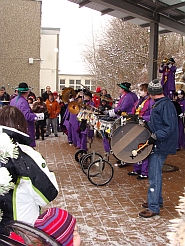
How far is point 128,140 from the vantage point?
520cm

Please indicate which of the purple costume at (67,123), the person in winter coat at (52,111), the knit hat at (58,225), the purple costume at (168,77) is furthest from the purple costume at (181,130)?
the knit hat at (58,225)

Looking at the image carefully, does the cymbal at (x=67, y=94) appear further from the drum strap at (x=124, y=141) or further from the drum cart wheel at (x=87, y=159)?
the drum strap at (x=124, y=141)

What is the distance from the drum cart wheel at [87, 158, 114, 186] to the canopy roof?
3.73m

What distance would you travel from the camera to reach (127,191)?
6.07 metres

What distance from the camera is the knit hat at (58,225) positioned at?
189cm

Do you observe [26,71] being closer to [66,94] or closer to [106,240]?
[66,94]

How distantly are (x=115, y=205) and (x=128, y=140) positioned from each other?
1.08 meters

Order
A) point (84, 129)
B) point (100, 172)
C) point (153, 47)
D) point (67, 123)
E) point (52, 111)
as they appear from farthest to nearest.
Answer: point (52, 111) → point (67, 123) → point (153, 47) → point (84, 129) → point (100, 172)

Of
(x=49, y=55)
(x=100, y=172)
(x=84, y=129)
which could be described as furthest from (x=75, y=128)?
(x=49, y=55)

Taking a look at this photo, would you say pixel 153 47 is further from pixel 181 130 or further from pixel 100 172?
pixel 100 172

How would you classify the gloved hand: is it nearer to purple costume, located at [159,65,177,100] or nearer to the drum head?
the drum head

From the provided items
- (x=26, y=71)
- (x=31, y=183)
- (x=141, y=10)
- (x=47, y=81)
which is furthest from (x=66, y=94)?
(x=47, y=81)

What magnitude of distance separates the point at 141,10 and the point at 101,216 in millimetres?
6057

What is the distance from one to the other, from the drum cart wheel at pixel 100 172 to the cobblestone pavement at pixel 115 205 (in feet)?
0.39
